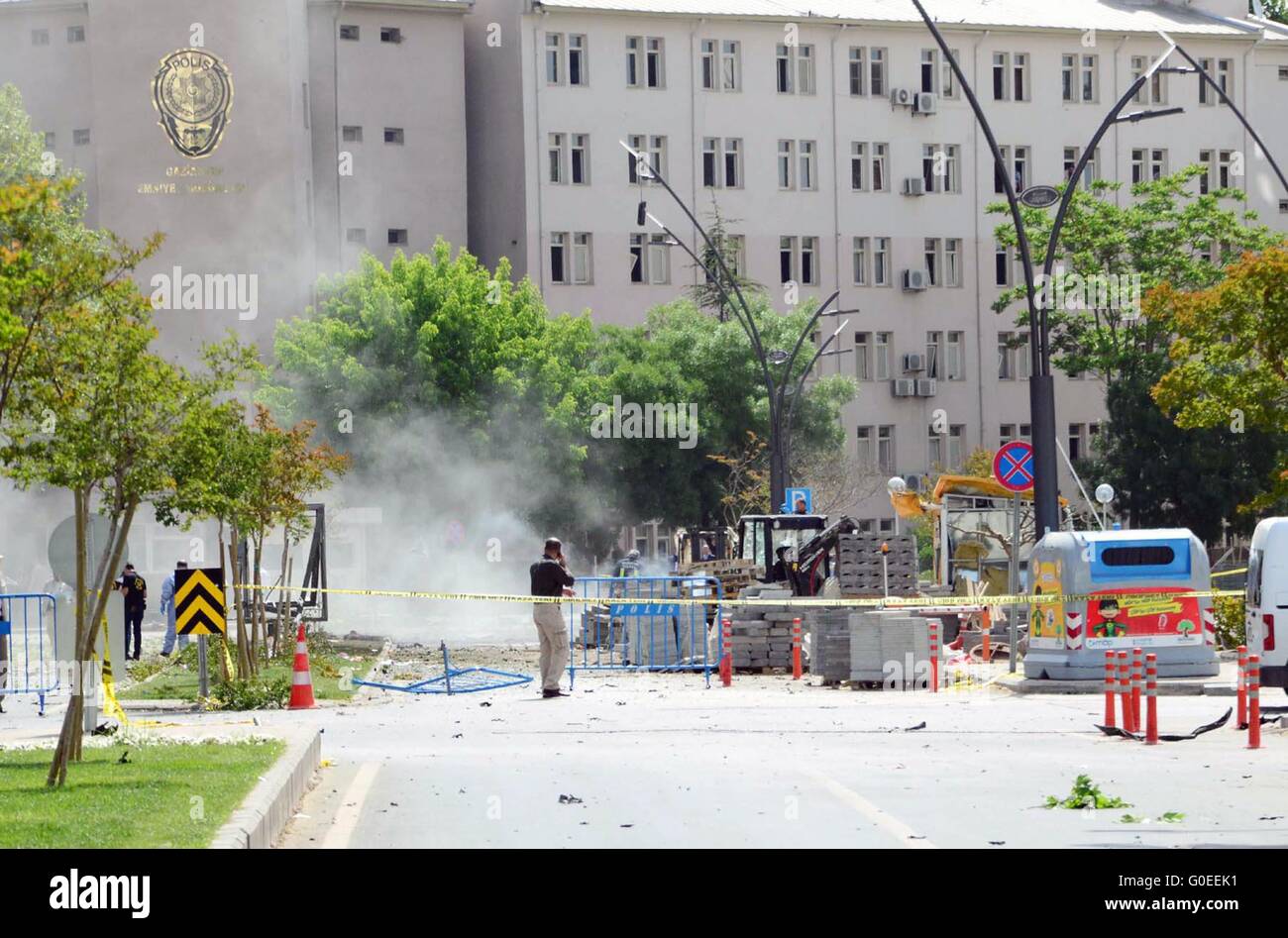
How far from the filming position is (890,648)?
80.3ft

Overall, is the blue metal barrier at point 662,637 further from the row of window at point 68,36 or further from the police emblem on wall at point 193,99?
the row of window at point 68,36

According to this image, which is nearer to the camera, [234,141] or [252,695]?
[252,695]

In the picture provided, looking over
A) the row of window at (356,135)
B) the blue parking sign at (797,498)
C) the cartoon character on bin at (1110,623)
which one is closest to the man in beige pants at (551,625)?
the cartoon character on bin at (1110,623)

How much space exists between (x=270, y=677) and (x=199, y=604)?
4176 millimetres

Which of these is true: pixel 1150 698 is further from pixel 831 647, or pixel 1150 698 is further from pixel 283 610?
pixel 283 610

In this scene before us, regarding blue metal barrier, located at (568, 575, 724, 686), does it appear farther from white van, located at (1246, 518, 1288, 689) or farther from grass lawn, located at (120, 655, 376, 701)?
white van, located at (1246, 518, 1288, 689)

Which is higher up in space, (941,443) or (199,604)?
(941,443)

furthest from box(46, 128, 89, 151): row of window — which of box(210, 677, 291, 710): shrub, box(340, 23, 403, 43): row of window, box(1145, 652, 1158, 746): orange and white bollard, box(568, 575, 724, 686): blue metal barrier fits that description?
box(1145, 652, 1158, 746): orange and white bollard

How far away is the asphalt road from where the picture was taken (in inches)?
436

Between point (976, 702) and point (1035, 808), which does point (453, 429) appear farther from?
point (1035, 808)

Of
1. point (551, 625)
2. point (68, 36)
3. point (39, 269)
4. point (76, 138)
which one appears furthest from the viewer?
point (68, 36)

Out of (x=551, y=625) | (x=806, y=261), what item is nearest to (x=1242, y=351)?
(x=551, y=625)

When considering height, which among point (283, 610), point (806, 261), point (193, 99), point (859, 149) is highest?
point (193, 99)

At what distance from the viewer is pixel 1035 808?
12.2 meters
